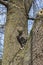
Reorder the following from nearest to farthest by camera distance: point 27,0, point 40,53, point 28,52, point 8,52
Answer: point 40,53 < point 28,52 < point 8,52 < point 27,0

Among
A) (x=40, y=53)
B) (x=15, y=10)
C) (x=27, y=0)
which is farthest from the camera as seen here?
(x=27, y=0)

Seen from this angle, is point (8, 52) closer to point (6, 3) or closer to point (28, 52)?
point (6, 3)

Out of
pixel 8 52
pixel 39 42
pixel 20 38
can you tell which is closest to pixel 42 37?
pixel 39 42

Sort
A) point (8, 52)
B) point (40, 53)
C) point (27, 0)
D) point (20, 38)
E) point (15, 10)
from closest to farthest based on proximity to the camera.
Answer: point (40, 53), point (20, 38), point (8, 52), point (15, 10), point (27, 0)

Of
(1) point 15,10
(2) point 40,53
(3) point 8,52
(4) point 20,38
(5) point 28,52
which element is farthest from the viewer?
(1) point 15,10

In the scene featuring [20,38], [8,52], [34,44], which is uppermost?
[34,44]

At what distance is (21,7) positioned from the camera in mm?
2885

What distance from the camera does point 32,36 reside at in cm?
157

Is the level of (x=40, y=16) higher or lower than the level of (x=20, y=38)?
higher

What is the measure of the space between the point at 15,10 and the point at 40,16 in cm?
132

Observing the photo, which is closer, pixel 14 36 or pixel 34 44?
pixel 34 44

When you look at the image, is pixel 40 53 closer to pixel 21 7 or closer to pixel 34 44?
pixel 34 44

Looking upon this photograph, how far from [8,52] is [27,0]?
2.84 feet

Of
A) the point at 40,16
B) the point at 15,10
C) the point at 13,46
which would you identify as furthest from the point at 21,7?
the point at 40,16
